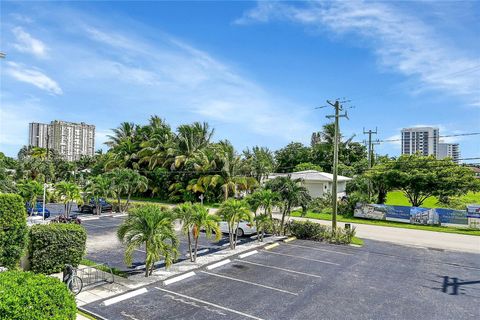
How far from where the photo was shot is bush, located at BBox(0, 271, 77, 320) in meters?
6.62

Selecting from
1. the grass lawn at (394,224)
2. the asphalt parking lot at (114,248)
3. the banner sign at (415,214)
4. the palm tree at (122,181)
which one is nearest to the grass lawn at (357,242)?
the asphalt parking lot at (114,248)

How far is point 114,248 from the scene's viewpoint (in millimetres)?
19000

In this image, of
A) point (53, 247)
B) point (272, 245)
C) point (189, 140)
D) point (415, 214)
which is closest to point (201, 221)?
point (53, 247)

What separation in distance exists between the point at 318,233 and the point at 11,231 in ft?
57.2

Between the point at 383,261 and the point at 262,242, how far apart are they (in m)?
6.98

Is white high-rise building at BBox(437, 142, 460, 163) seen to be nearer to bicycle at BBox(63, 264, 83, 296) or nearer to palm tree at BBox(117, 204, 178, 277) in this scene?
palm tree at BBox(117, 204, 178, 277)

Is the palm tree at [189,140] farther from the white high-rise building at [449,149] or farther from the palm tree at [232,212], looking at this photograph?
the white high-rise building at [449,149]

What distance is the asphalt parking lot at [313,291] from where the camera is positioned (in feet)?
34.3

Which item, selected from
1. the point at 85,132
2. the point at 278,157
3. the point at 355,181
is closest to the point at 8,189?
the point at 355,181

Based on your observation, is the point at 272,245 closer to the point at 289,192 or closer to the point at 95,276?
the point at 289,192

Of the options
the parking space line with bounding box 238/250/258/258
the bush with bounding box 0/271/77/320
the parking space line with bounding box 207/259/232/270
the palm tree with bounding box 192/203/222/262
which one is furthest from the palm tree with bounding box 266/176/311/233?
the bush with bounding box 0/271/77/320

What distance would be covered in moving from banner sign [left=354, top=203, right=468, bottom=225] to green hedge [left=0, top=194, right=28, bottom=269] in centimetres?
3013

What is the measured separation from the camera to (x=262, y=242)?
68.8 ft

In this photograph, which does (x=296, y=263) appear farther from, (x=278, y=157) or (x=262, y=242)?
(x=278, y=157)
